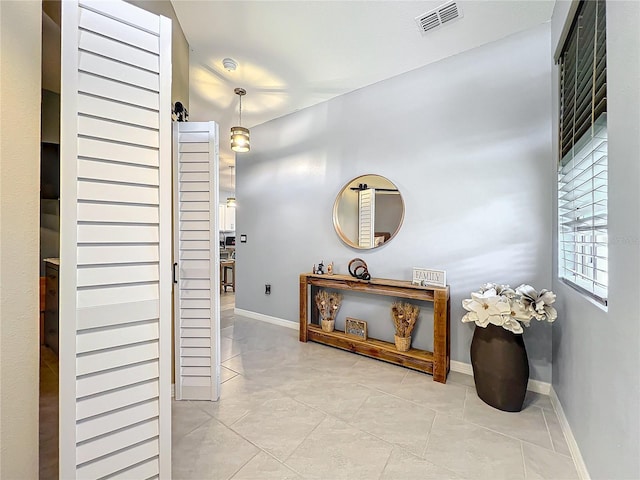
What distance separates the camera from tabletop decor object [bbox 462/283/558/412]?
1793 millimetres

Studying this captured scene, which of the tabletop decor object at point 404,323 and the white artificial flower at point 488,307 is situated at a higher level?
the white artificial flower at point 488,307

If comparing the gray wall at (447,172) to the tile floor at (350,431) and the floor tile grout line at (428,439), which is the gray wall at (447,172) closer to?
the tile floor at (350,431)

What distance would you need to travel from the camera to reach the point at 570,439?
152 cm

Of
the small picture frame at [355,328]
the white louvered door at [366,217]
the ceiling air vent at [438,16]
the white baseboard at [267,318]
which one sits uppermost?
the ceiling air vent at [438,16]

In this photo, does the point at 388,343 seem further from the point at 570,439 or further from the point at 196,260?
the point at 196,260

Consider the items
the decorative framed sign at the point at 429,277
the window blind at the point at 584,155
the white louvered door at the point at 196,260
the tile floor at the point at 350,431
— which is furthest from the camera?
the decorative framed sign at the point at 429,277

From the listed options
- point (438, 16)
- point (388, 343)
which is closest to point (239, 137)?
point (438, 16)

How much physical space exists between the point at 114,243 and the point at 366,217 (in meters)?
2.43

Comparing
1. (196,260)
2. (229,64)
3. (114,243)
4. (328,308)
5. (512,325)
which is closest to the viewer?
(114,243)

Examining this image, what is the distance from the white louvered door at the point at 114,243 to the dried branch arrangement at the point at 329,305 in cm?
222

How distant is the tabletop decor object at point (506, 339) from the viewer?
179 centimetres

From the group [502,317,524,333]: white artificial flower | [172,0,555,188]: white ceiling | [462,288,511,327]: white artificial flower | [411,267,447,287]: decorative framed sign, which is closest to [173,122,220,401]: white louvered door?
[172,0,555,188]: white ceiling

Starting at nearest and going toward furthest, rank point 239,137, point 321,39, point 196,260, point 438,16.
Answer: point 196,260 < point 438,16 < point 321,39 < point 239,137

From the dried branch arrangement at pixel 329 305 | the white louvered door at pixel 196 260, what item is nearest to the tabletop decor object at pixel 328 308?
the dried branch arrangement at pixel 329 305
